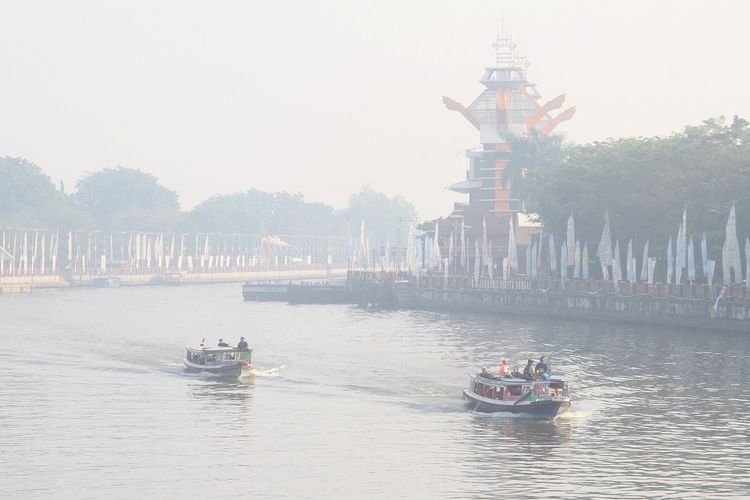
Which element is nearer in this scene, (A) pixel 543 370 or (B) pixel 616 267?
(A) pixel 543 370

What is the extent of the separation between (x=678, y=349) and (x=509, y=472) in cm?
5279

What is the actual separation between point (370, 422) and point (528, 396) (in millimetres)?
8178

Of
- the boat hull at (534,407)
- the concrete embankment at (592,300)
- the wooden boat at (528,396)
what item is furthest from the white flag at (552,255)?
the boat hull at (534,407)

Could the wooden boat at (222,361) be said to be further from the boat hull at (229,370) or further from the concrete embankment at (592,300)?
the concrete embankment at (592,300)

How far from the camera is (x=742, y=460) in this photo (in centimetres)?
6444

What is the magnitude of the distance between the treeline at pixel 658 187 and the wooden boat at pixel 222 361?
53.2 meters

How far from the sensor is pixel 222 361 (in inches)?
3794

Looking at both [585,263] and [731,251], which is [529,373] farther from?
[585,263]

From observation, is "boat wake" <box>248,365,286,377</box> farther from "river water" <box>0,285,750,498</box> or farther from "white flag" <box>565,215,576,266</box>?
"white flag" <box>565,215,576,266</box>

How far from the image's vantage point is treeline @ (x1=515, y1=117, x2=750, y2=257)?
138125 millimetres

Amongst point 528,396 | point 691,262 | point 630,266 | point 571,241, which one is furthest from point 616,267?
point 528,396

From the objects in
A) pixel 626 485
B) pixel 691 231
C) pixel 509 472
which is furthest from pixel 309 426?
pixel 691 231

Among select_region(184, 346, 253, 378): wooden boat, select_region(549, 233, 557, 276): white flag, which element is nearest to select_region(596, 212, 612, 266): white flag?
select_region(549, 233, 557, 276): white flag

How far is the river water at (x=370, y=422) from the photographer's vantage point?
60.2 m
